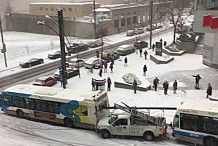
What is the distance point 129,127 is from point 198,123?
12.5 ft

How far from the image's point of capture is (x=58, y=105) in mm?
20500

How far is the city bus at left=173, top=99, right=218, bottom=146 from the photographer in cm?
1634

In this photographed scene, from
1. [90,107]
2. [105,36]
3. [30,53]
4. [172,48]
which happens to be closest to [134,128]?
[90,107]

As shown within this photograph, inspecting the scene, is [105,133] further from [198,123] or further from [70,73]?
[70,73]

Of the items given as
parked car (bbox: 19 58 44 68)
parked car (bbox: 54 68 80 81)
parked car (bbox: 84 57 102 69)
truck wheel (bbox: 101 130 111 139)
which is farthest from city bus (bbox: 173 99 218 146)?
parked car (bbox: 19 58 44 68)

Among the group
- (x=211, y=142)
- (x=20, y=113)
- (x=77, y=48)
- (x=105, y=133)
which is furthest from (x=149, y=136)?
(x=77, y=48)

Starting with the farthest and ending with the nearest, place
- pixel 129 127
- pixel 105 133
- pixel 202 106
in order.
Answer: pixel 105 133
pixel 129 127
pixel 202 106

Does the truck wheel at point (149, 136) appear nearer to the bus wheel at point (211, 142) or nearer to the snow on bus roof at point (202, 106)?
the snow on bus roof at point (202, 106)

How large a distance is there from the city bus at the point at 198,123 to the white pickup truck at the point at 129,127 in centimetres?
103

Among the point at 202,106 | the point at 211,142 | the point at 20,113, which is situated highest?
the point at 202,106

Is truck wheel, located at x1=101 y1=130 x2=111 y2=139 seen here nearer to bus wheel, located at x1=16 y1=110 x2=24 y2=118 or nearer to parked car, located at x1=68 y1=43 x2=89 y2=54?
bus wheel, located at x1=16 y1=110 x2=24 y2=118

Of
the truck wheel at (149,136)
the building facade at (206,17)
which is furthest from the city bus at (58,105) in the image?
the building facade at (206,17)

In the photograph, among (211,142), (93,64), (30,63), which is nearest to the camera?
(211,142)

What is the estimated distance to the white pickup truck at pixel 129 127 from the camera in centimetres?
1752
